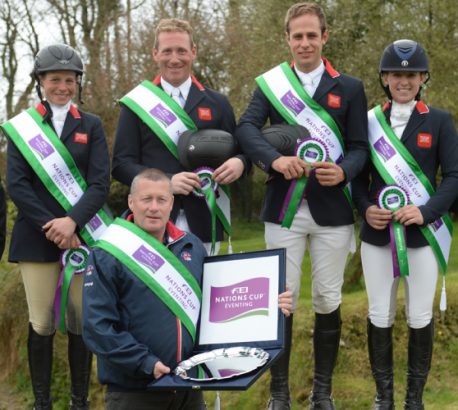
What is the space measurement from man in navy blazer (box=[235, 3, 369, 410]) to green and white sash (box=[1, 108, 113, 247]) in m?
1.09

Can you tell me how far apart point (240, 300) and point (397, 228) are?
50.2 inches

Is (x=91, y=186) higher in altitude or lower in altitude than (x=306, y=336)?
higher

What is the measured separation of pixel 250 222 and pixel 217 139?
1382 cm

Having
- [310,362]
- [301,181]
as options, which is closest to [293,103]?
[301,181]

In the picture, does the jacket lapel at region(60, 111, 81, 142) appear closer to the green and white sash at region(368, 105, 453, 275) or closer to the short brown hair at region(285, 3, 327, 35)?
the short brown hair at region(285, 3, 327, 35)

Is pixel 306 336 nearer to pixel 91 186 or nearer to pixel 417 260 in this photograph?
pixel 417 260

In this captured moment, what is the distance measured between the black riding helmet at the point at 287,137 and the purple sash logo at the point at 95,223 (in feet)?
3.97

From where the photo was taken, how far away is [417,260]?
12.1ft

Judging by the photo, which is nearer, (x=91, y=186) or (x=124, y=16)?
(x=91, y=186)

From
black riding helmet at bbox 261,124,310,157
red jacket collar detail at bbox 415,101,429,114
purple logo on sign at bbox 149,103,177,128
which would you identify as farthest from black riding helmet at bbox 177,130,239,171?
red jacket collar detail at bbox 415,101,429,114

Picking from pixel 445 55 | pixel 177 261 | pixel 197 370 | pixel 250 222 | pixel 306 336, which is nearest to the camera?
pixel 197 370

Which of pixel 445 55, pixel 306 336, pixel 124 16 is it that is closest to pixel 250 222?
pixel 124 16

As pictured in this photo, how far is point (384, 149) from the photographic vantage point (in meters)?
3.79

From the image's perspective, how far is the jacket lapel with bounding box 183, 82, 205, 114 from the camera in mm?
3875
